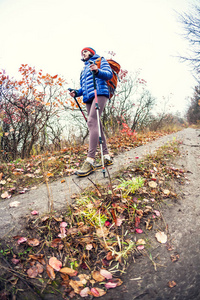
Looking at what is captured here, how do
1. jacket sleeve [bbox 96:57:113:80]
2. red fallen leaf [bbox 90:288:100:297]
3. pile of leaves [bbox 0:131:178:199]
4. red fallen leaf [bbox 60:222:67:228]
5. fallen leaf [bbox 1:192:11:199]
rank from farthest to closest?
pile of leaves [bbox 0:131:178:199] < jacket sleeve [bbox 96:57:113:80] < fallen leaf [bbox 1:192:11:199] < red fallen leaf [bbox 60:222:67:228] < red fallen leaf [bbox 90:288:100:297]

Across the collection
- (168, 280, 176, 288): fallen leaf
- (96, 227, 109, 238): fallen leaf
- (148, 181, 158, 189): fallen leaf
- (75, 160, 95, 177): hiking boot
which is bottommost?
(168, 280, 176, 288): fallen leaf

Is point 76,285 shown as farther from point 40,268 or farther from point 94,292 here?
point 40,268

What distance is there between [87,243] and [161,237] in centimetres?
61

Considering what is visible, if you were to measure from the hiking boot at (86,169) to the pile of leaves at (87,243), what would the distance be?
0.71 m

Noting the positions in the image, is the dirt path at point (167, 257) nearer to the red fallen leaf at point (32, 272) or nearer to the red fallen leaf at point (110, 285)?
the red fallen leaf at point (110, 285)

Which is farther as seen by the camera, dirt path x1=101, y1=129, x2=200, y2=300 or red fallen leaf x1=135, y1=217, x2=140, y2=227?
red fallen leaf x1=135, y1=217, x2=140, y2=227

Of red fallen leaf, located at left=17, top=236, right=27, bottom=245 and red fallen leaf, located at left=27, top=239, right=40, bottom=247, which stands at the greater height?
red fallen leaf, located at left=17, top=236, right=27, bottom=245

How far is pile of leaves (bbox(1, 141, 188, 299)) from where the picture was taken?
952mm

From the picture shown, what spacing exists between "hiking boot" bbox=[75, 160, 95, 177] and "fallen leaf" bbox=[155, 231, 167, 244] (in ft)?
4.71

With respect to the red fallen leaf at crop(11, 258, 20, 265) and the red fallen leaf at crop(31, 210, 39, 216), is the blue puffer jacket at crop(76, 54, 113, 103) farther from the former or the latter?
the red fallen leaf at crop(11, 258, 20, 265)

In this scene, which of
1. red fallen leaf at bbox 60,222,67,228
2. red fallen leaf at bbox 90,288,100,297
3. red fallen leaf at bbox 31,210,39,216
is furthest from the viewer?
red fallen leaf at bbox 31,210,39,216

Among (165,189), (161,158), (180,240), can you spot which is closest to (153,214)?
(180,240)

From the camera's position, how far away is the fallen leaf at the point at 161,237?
1.22m

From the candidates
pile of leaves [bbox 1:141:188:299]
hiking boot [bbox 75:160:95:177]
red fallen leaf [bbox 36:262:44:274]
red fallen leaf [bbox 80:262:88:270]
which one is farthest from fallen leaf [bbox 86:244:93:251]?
hiking boot [bbox 75:160:95:177]
